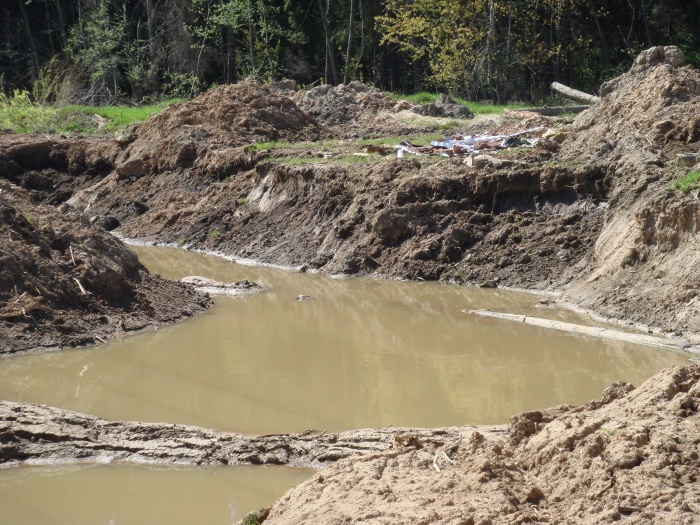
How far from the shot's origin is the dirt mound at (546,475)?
15.9ft

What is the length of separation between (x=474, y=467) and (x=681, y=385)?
1.40 m

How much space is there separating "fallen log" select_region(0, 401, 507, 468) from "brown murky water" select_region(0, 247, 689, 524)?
0.22m

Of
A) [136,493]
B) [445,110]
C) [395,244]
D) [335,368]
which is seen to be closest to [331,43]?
[445,110]

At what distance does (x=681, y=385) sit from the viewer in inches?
226

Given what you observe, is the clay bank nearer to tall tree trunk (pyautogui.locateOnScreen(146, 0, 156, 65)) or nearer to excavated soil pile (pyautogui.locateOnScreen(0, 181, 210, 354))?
excavated soil pile (pyautogui.locateOnScreen(0, 181, 210, 354))

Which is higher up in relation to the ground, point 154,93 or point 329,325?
point 154,93

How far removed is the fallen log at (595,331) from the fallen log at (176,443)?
414 centimetres

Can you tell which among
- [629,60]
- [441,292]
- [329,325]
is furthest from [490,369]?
[629,60]

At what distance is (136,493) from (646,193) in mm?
9558

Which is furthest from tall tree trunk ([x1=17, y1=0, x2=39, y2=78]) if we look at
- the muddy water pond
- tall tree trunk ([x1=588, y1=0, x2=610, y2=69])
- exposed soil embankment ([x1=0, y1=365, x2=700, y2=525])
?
exposed soil embankment ([x1=0, y1=365, x2=700, y2=525])

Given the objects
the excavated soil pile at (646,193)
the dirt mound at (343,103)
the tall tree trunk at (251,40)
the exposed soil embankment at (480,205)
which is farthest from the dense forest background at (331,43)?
the excavated soil pile at (646,193)

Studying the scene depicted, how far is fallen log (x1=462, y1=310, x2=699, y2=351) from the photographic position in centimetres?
1086

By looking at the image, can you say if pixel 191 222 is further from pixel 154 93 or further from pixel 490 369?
pixel 154 93

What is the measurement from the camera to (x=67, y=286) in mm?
12203
